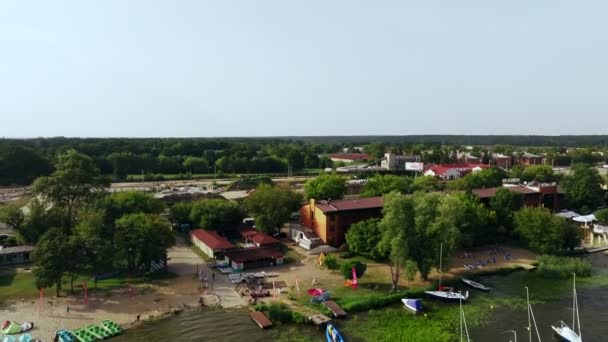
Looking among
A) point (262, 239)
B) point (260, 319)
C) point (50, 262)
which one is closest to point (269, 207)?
point (262, 239)

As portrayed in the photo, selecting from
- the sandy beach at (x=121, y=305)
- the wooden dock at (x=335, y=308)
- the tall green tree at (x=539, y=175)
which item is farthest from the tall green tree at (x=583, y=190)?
the sandy beach at (x=121, y=305)

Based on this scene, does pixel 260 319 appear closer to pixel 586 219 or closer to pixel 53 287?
pixel 53 287

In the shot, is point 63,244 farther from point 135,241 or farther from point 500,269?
point 500,269

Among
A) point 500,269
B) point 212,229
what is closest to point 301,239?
point 212,229

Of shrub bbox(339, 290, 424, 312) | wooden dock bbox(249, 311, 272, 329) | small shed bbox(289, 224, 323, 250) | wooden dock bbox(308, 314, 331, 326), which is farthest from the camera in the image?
small shed bbox(289, 224, 323, 250)

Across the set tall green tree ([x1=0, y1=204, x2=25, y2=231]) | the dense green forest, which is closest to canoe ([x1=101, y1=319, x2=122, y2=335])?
tall green tree ([x1=0, y1=204, x2=25, y2=231])

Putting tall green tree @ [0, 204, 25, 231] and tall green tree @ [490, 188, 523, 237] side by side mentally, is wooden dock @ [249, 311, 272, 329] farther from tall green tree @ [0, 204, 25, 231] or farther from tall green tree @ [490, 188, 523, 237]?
tall green tree @ [490, 188, 523, 237]
